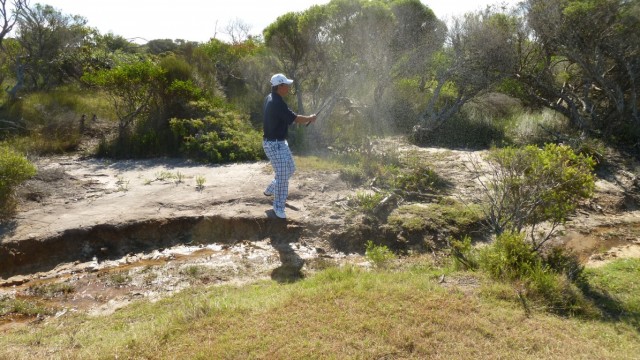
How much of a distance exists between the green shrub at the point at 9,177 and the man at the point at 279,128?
351cm

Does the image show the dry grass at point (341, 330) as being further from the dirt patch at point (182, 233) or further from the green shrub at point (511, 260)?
the dirt patch at point (182, 233)

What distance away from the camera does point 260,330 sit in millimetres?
3627

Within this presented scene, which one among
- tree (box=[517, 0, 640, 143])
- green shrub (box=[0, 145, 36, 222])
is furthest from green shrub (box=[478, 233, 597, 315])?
tree (box=[517, 0, 640, 143])

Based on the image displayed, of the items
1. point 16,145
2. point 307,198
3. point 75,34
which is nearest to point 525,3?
point 307,198

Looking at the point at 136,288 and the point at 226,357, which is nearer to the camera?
the point at 226,357

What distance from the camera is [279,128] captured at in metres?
6.13

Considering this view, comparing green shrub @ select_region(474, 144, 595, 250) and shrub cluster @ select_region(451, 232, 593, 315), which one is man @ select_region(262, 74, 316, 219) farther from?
green shrub @ select_region(474, 144, 595, 250)

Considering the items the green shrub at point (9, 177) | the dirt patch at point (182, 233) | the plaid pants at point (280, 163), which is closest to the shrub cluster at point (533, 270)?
the dirt patch at point (182, 233)

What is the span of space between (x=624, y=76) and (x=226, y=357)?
39.0 ft

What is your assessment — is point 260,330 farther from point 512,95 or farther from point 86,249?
point 512,95

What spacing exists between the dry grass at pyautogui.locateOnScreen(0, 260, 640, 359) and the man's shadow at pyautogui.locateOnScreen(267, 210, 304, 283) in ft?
3.08

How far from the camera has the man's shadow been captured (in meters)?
5.39

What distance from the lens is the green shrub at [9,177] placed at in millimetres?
6327

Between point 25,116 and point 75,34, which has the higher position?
point 75,34
